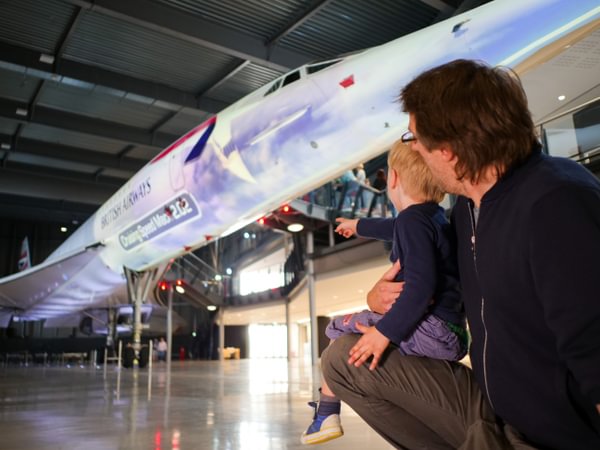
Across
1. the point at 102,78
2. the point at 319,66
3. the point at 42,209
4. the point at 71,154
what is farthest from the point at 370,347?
the point at 42,209

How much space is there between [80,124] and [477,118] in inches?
689

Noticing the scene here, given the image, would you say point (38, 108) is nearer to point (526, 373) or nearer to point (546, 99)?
point (546, 99)

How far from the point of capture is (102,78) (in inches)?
540

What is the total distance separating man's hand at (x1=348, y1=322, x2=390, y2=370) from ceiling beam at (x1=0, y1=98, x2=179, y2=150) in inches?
663

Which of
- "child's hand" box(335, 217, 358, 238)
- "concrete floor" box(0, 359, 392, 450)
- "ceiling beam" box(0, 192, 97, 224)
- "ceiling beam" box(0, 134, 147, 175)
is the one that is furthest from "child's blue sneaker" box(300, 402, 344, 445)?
"ceiling beam" box(0, 192, 97, 224)

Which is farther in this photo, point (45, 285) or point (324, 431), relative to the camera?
point (45, 285)

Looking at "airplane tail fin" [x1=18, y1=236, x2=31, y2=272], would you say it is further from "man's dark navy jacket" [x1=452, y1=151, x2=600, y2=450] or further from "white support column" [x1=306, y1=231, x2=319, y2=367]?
"man's dark navy jacket" [x1=452, y1=151, x2=600, y2=450]

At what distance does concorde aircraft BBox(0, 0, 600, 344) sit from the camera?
13.0 ft

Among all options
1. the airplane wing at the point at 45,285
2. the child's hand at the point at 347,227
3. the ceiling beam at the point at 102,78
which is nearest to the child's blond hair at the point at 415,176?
the child's hand at the point at 347,227

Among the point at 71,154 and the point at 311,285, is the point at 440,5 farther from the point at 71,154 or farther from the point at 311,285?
the point at 71,154

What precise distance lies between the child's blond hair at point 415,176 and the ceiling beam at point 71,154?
19584 millimetres

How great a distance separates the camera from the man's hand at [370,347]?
1.61m

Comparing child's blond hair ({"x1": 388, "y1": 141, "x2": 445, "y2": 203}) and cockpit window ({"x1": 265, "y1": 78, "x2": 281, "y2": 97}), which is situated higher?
cockpit window ({"x1": 265, "y1": 78, "x2": 281, "y2": 97})

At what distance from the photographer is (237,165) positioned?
6910 millimetres
